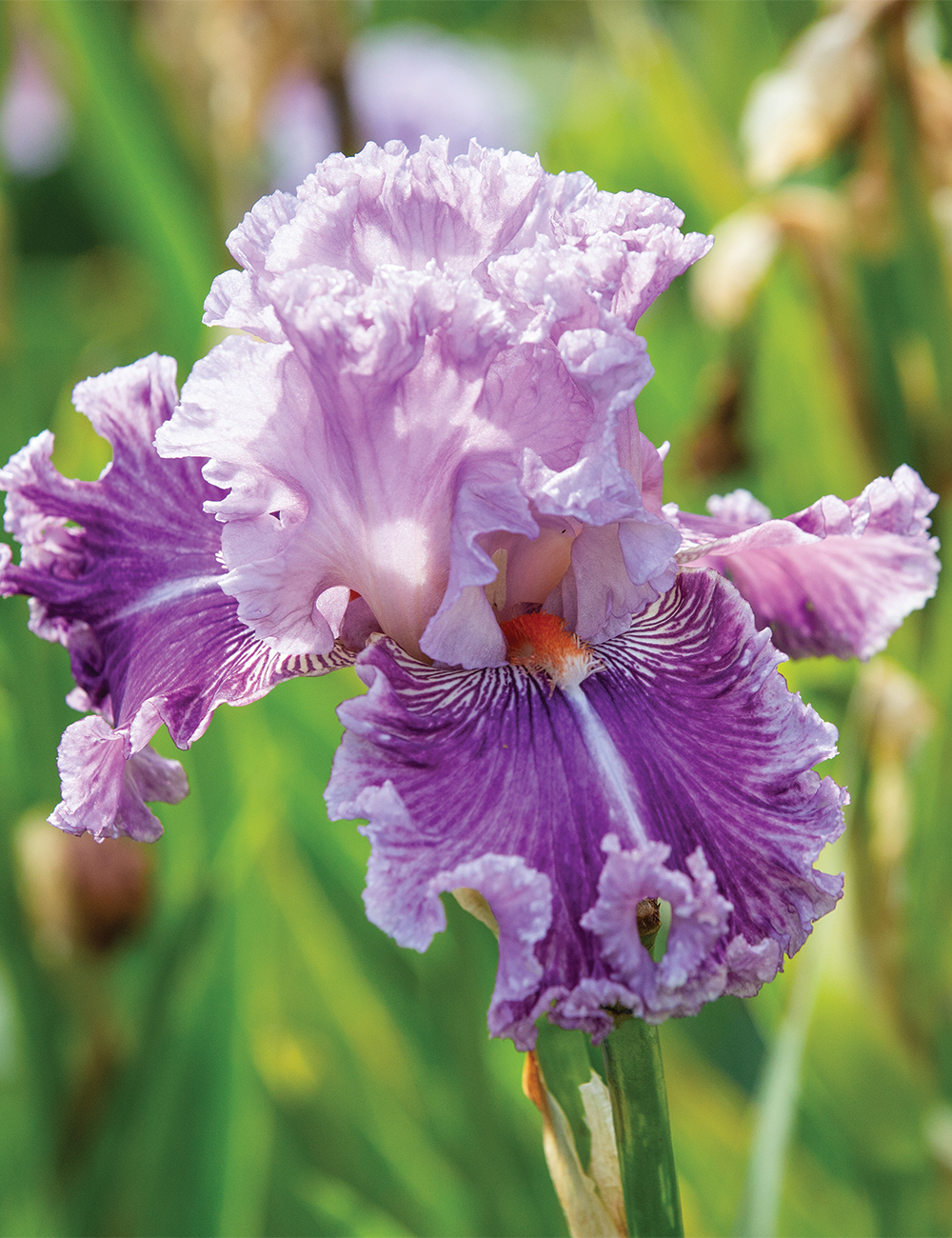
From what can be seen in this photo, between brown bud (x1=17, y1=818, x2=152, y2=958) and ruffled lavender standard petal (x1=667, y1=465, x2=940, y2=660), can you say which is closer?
ruffled lavender standard petal (x1=667, y1=465, x2=940, y2=660)

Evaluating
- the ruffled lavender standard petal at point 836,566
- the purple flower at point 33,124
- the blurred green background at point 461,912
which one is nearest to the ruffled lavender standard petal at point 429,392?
the ruffled lavender standard petal at point 836,566

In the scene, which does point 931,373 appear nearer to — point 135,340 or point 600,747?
point 600,747

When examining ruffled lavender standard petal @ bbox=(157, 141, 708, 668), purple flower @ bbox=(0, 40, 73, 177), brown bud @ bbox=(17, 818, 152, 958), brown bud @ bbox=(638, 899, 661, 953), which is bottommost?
brown bud @ bbox=(638, 899, 661, 953)

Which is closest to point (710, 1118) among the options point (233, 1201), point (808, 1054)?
point (808, 1054)

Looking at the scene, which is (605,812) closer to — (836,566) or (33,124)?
(836,566)

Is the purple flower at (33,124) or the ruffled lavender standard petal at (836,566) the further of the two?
the purple flower at (33,124)

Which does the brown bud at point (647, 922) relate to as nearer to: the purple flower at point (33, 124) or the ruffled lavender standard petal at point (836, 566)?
the ruffled lavender standard petal at point (836, 566)

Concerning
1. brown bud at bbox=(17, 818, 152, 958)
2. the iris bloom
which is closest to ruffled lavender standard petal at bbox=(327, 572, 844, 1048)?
the iris bloom

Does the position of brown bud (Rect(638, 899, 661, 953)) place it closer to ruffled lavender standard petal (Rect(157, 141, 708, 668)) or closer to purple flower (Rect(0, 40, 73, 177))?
ruffled lavender standard petal (Rect(157, 141, 708, 668))
